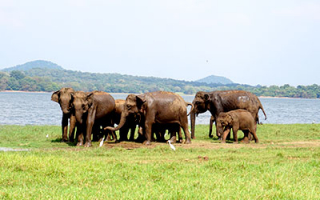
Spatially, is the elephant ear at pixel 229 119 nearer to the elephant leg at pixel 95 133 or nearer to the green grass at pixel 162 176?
the green grass at pixel 162 176

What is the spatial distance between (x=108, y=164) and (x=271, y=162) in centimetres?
460

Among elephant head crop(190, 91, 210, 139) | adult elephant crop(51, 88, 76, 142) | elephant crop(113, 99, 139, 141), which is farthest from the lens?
elephant head crop(190, 91, 210, 139)

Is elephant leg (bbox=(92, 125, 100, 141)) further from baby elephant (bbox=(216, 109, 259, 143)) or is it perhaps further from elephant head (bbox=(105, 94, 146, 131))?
baby elephant (bbox=(216, 109, 259, 143))

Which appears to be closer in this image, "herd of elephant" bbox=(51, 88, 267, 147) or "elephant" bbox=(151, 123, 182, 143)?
"herd of elephant" bbox=(51, 88, 267, 147)

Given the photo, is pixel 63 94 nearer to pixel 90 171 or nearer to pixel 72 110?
pixel 72 110

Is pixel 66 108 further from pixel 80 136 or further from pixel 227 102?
pixel 227 102

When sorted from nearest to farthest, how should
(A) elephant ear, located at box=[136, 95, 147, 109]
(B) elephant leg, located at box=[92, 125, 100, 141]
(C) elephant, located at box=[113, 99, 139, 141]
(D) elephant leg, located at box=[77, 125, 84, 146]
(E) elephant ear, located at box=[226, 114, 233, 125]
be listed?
(D) elephant leg, located at box=[77, 125, 84, 146] → (A) elephant ear, located at box=[136, 95, 147, 109] → (C) elephant, located at box=[113, 99, 139, 141] → (E) elephant ear, located at box=[226, 114, 233, 125] → (B) elephant leg, located at box=[92, 125, 100, 141]

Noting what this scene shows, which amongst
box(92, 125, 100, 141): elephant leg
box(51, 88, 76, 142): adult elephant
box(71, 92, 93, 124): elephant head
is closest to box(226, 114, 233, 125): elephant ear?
box(92, 125, 100, 141): elephant leg

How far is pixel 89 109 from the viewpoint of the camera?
17.8 m

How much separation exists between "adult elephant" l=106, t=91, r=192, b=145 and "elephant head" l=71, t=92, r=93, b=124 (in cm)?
126

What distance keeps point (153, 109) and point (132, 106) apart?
0.84 metres

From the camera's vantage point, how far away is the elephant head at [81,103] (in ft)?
57.1

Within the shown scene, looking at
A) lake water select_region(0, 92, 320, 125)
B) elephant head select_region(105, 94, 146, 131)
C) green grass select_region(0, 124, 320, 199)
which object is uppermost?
elephant head select_region(105, 94, 146, 131)

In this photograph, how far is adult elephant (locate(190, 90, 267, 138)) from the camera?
2177 cm
